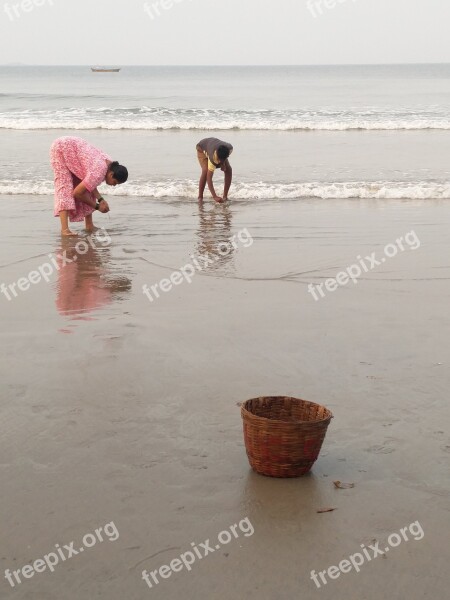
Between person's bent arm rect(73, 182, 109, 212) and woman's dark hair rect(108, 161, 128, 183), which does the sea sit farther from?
woman's dark hair rect(108, 161, 128, 183)

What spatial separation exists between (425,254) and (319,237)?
1286mm

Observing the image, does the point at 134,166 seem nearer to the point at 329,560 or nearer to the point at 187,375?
the point at 187,375

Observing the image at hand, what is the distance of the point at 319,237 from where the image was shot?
27.9 ft

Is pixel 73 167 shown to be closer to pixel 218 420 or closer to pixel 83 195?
pixel 83 195

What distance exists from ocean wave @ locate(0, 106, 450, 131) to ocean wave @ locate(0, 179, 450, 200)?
34.5ft

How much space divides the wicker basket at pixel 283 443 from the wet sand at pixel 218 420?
0.07 metres

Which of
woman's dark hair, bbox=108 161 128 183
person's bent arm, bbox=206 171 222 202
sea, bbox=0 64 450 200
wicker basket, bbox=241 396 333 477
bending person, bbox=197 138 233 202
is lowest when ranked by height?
wicker basket, bbox=241 396 333 477

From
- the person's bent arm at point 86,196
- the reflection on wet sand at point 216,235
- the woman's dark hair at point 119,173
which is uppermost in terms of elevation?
the woman's dark hair at point 119,173

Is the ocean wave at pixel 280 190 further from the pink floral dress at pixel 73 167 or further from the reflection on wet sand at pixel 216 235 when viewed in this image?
the pink floral dress at pixel 73 167

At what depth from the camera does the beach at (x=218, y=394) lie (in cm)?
285

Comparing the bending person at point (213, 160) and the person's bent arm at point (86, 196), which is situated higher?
the bending person at point (213, 160)

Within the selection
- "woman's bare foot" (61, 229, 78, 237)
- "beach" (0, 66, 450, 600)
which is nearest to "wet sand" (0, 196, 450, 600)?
"beach" (0, 66, 450, 600)

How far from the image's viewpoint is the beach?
9.36 feet

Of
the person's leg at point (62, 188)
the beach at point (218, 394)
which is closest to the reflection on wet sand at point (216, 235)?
the beach at point (218, 394)
